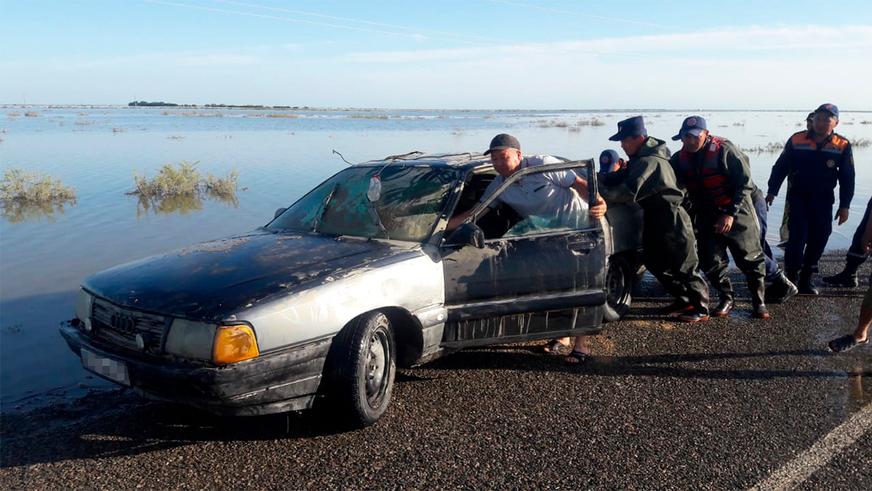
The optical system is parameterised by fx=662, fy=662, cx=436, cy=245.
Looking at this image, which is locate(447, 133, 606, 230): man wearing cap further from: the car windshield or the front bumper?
the front bumper

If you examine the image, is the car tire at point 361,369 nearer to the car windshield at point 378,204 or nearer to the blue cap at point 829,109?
the car windshield at point 378,204

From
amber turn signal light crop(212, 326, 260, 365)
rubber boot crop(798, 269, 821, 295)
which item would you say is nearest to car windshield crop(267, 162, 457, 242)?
amber turn signal light crop(212, 326, 260, 365)

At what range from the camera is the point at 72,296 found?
23.5ft

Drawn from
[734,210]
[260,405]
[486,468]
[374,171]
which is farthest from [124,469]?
[734,210]

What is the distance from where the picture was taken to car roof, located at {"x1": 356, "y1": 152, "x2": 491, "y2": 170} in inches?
199

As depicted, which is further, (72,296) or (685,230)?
(72,296)

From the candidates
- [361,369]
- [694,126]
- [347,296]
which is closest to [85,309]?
[347,296]

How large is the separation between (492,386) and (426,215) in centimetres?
131

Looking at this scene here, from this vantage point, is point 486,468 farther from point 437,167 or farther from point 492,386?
point 437,167

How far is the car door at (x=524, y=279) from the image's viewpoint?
445 centimetres

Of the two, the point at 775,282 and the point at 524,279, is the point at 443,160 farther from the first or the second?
the point at 775,282

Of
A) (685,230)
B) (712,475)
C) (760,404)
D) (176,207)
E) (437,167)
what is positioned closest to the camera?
(712,475)

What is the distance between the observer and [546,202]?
4996 millimetres

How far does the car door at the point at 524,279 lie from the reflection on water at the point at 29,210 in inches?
381
